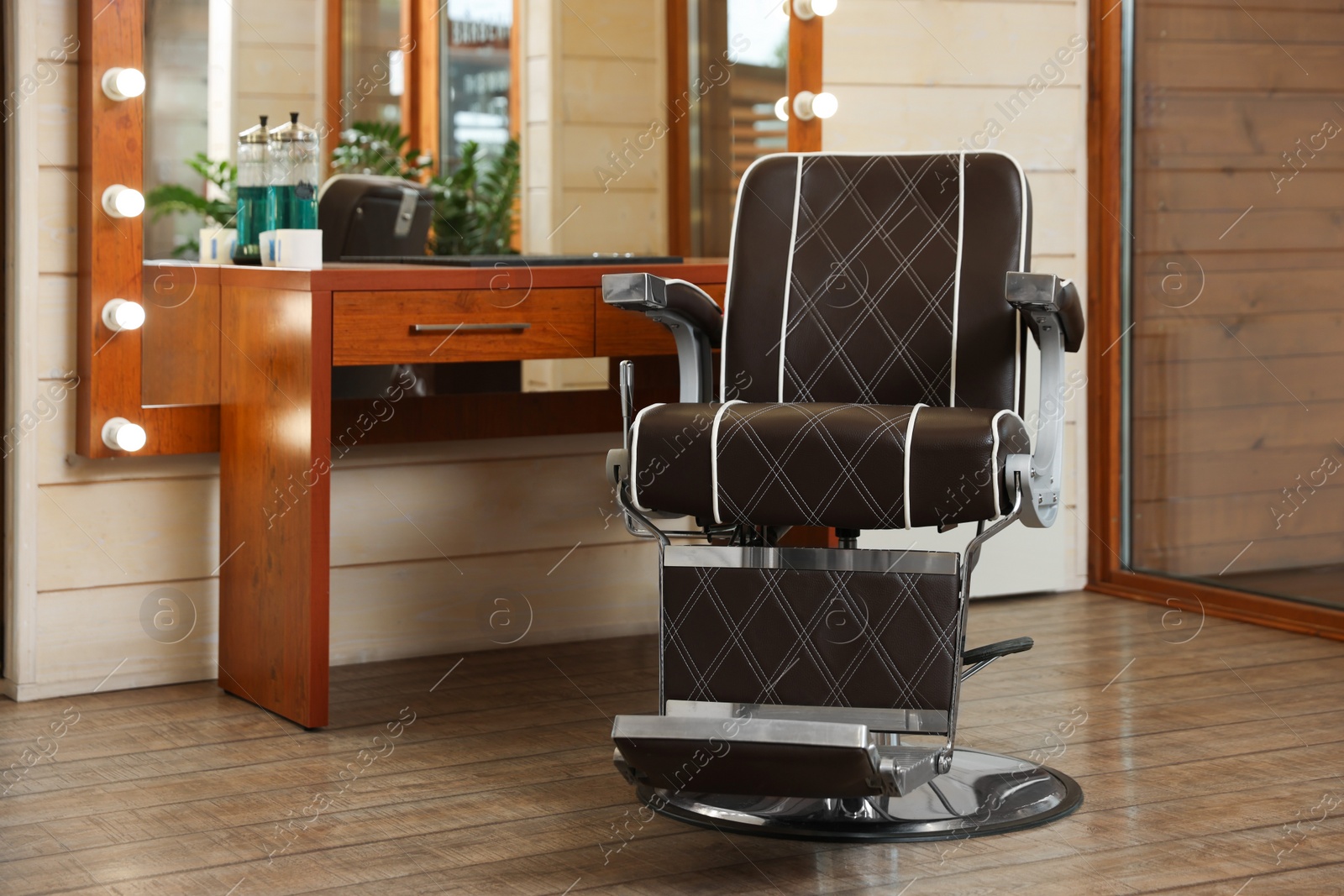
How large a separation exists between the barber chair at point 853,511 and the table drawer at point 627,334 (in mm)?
347

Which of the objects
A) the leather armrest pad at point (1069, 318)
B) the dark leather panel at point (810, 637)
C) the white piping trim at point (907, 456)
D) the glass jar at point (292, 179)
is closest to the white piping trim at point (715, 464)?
the dark leather panel at point (810, 637)

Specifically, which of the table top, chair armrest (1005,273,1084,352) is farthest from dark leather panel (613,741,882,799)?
the table top

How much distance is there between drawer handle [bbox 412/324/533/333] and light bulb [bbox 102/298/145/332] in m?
0.51

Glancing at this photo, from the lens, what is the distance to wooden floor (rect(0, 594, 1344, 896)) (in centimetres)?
179

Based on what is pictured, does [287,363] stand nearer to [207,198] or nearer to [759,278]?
[759,278]

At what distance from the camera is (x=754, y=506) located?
1920 millimetres

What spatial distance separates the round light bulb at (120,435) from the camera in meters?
2.57

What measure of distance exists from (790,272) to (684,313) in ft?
0.54

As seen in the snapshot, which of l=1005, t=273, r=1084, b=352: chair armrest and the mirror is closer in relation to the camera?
l=1005, t=273, r=1084, b=352: chair armrest

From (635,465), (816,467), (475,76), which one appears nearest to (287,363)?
(635,465)

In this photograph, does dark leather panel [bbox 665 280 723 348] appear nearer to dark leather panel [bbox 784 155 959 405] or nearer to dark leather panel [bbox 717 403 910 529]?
dark leather panel [bbox 784 155 959 405]

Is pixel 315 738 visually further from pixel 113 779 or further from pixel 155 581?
pixel 155 581

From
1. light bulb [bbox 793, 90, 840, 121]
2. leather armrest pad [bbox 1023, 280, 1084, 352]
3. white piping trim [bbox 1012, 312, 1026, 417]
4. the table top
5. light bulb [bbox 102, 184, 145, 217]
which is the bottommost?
white piping trim [bbox 1012, 312, 1026, 417]

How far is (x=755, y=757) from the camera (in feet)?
5.59
